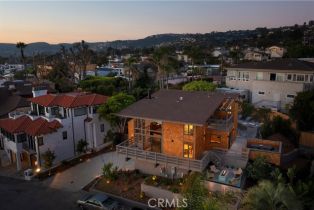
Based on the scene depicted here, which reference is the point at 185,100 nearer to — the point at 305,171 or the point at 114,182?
the point at 114,182

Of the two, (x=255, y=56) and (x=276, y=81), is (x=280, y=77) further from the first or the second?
(x=255, y=56)

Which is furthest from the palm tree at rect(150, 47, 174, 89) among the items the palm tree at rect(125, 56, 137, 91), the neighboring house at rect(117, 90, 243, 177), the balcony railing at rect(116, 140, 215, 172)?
the balcony railing at rect(116, 140, 215, 172)

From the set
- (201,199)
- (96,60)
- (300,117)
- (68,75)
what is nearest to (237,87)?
(300,117)

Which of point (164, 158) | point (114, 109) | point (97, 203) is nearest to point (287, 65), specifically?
point (114, 109)

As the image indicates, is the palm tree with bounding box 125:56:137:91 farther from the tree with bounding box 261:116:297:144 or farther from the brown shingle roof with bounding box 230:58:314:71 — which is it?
the tree with bounding box 261:116:297:144

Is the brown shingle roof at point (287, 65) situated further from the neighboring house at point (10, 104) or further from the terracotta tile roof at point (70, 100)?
the neighboring house at point (10, 104)

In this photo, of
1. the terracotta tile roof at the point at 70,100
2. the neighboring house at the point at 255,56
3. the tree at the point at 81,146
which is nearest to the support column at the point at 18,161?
the tree at the point at 81,146
